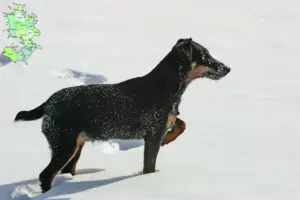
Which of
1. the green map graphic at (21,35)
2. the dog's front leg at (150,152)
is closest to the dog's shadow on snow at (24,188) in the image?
the dog's front leg at (150,152)

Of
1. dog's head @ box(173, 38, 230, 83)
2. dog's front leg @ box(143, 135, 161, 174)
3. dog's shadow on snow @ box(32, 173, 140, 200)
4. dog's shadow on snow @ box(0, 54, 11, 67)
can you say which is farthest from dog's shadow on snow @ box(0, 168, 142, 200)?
dog's shadow on snow @ box(0, 54, 11, 67)

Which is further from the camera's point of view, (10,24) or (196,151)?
(10,24)

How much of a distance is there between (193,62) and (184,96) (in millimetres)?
3932

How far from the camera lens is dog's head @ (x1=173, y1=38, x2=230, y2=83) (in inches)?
201

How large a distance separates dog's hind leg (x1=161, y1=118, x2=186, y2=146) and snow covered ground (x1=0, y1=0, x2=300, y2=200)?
250 millimetres

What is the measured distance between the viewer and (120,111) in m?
5.07

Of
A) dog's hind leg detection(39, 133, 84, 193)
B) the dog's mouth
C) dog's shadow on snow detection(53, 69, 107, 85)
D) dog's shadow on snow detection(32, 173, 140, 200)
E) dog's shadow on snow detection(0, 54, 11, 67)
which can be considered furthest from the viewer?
dog's shadow on snow detection(0, 54, 11, 67)

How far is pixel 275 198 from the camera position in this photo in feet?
13.2

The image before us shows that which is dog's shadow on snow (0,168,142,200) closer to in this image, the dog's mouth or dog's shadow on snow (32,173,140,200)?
dog's shadow on snow (32,173,140,200)

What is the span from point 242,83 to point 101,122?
17.5ft

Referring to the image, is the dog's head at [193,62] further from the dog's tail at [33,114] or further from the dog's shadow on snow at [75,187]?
the dog's tail at [33,114]

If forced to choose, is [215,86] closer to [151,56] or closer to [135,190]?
[151,56]

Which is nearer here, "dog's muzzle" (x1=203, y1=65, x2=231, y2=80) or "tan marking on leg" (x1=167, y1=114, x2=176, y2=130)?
"tan marking on leg" (x1=167, y1=114, x2=176, y2=130)

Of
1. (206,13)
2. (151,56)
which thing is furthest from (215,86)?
(206,13)
